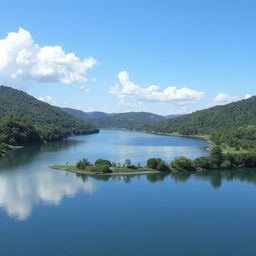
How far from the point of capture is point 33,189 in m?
47.2

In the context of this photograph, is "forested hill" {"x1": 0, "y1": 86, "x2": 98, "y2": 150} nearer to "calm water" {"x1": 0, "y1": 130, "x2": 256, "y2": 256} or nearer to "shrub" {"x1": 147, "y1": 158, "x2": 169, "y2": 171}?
"calm water" {"x1": 0, "y1": 130, "x2": 256, "y2": 256}

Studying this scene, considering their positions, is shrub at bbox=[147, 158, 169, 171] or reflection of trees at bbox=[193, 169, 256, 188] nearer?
reflection of trees at bbox=[193, 169, 256, 188]

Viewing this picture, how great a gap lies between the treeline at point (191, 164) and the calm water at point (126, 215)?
3.90 meters

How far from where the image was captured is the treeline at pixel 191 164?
6225 centimetres

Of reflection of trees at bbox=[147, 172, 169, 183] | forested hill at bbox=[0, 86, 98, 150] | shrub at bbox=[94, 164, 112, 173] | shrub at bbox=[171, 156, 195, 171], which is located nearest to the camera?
reflection of trees at bbox=[147, 172, 169, 183]

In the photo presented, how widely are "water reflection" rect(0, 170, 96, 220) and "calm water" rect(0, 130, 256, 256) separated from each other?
0.37 feet

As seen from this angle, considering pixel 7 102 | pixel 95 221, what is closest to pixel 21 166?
pixel 95 221

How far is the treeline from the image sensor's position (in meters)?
62.2

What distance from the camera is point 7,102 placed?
192250 millimetres

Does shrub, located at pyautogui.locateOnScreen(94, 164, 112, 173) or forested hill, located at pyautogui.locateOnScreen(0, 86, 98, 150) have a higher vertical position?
forested hill, located at pyautogui.locateOnScreen(0, 86, 98, 150)

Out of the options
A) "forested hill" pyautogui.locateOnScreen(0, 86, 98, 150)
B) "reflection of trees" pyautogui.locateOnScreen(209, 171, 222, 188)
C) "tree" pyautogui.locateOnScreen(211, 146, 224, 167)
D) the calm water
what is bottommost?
the calm water

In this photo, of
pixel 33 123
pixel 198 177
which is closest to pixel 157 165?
pixel 198 177

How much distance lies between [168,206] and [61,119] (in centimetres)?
15659

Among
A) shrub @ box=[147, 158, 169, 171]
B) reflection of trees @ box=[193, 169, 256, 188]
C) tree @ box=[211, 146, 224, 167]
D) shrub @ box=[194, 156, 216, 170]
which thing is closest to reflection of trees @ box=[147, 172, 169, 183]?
shrub @ box=[147, 158, 169, 171]
